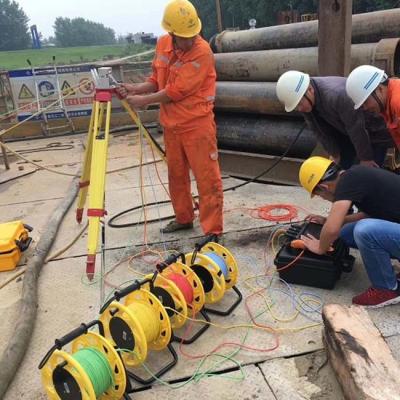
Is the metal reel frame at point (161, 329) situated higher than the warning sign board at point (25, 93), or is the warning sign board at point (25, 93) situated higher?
the warning sign board at point (25, 93)

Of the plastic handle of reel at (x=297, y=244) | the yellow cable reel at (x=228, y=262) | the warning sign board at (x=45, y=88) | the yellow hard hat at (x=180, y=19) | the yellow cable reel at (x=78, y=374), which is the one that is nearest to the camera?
the yellow cable reel at (x=78, y=374)

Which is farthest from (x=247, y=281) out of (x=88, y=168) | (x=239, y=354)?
(x=88, y=168)

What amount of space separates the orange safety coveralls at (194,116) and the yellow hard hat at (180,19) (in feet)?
0.55

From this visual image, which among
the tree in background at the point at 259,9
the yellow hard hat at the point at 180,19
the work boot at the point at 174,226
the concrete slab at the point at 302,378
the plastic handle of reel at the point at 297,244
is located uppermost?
the tree in background at the point at 259,9

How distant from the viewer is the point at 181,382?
8.48 ft

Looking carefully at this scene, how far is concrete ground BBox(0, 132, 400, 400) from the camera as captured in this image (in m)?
2.55

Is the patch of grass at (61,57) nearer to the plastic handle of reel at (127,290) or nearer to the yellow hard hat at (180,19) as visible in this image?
the yellow hard hat at (180,19)

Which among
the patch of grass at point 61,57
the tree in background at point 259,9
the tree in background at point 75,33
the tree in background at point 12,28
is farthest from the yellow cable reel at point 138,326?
the tree in background at point 75,33

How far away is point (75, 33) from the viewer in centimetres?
12950

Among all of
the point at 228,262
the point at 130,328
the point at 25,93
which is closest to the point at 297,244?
the point at 228,262

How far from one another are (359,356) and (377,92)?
1745mm

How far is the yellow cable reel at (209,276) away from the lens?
10.1 ft

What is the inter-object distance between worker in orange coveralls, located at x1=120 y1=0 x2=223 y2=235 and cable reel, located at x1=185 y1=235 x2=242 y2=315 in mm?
886

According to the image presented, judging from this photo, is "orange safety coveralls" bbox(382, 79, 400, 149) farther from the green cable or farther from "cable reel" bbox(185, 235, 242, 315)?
the green cable
